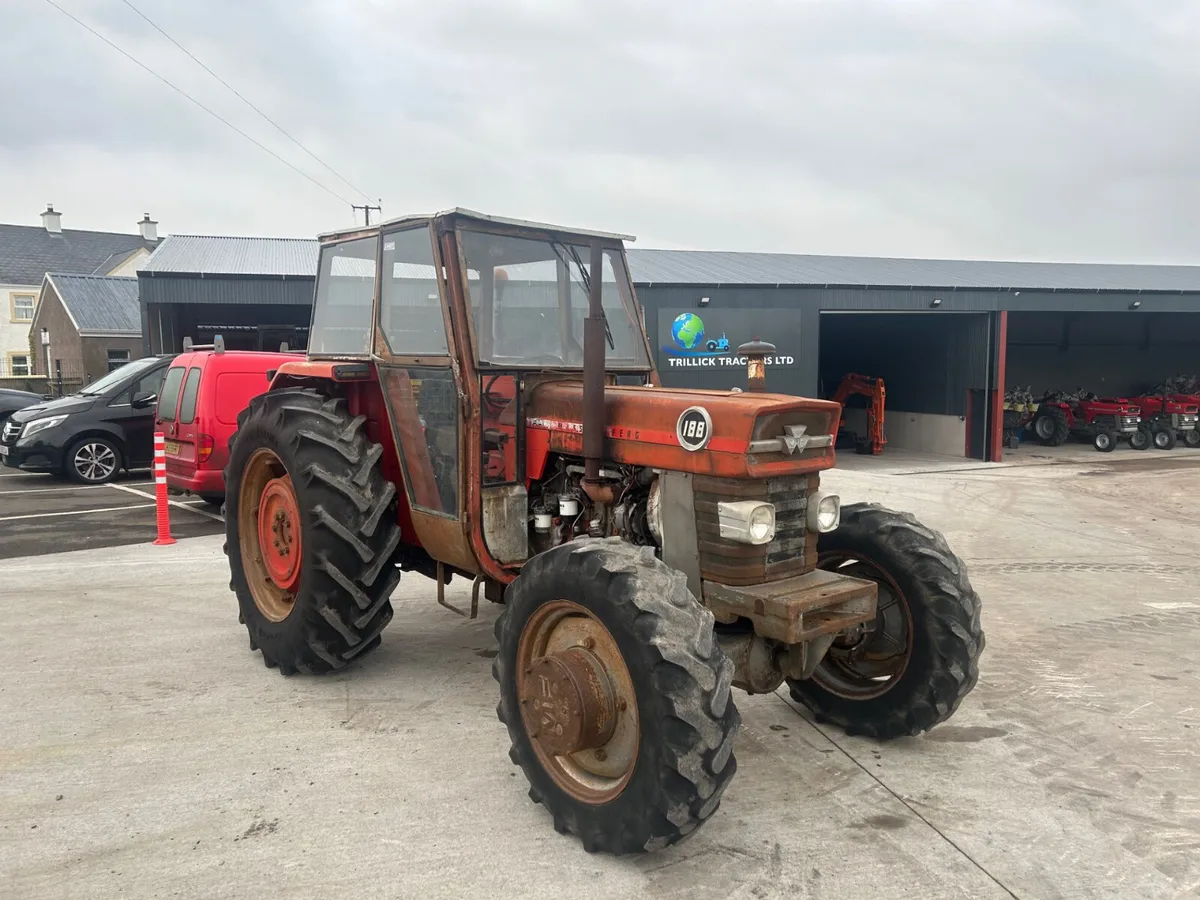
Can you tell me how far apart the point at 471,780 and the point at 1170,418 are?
22.0 meters

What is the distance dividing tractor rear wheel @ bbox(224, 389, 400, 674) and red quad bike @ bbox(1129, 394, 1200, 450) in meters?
21.0

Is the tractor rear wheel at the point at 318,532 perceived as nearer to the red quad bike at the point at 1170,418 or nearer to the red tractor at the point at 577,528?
the red tractor at the point at 577,528

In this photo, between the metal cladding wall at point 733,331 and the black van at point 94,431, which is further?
the metal cladding wall at point 733,331

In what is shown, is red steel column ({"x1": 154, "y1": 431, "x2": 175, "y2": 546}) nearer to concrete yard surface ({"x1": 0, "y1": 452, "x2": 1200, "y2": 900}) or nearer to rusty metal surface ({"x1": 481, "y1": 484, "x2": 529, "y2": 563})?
concrete yard surface ({"x1": 0, "y1": 452, "x2": 1200, "y2": 900})

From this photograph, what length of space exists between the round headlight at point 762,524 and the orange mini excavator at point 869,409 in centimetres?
1596

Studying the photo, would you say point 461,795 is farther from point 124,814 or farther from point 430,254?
point 430,254

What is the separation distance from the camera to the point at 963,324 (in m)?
18.4

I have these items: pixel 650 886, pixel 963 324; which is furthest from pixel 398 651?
pixel 963 324

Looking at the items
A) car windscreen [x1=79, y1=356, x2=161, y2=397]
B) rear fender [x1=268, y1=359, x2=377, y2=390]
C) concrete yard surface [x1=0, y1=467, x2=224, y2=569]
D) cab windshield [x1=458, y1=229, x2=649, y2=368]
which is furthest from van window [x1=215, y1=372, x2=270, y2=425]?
cab windshield [x1=458, y1=229, x2=649, y2=368]

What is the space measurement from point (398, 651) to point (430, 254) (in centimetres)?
229

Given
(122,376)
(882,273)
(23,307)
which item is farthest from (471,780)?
(23,307)

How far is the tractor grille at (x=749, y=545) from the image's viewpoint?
3.37m

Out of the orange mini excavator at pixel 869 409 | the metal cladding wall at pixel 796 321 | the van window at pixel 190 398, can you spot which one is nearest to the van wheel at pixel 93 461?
the van window at pixel 190 398

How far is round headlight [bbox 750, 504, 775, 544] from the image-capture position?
10.7 feet
